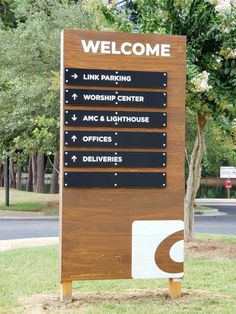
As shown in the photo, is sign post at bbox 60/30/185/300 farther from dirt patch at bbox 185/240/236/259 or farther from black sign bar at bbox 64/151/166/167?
dirt patch at bbox 185/240/236/259

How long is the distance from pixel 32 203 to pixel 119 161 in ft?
65.9

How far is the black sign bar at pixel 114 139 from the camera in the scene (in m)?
7.24

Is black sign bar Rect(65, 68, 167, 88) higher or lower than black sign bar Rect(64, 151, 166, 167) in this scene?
higher

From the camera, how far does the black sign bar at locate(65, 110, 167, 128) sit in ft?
23.8

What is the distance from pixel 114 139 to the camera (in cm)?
732

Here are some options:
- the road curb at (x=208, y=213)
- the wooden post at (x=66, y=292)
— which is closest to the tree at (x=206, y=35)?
the wooden post at (x=66, y=292)

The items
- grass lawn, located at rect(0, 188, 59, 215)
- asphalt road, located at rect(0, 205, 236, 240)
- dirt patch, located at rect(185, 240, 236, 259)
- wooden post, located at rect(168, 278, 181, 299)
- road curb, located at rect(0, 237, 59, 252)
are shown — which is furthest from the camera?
grass lawn, located at rect(0, 188, 59, 215)

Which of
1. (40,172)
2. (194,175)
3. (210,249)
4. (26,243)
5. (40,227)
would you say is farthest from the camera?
(40,172)

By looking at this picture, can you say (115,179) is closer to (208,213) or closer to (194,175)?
(194,175)

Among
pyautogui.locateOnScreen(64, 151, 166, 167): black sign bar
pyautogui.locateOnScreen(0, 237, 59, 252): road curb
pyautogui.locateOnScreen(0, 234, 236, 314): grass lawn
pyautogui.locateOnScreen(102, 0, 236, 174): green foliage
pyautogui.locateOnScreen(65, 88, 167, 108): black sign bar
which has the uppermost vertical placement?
pyautogui.locateOnScreen(102, 0, 236, 174): green foliage

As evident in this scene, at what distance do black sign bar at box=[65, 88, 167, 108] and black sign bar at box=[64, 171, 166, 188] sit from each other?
80cm

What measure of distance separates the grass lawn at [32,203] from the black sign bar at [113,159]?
16730mm

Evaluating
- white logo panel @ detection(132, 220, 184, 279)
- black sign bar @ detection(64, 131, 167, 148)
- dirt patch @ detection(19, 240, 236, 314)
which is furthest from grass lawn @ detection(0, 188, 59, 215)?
black sign bar @ detection(64, 131, 167, 148)

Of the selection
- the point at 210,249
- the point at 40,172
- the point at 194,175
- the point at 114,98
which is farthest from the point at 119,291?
the point at 40,172
